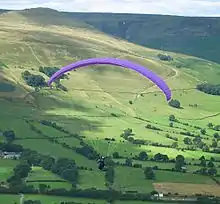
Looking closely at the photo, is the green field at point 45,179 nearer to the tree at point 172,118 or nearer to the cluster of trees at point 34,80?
the tree at point 172,118

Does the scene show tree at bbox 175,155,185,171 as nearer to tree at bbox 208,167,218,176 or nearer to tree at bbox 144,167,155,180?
tree at bbox 208,167,218,176

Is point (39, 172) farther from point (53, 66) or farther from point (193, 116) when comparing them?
point (53, 66)

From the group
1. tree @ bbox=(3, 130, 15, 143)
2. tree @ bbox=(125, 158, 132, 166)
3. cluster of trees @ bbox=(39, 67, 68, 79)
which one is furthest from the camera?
cluster of trees @ bbox=(39, 67, 68, 79)

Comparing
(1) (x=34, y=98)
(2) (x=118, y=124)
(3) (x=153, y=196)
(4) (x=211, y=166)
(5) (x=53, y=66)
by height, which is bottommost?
(3) (x=153, y=196)

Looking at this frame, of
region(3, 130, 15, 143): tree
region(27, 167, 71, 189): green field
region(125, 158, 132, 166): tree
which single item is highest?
region(3, 130, 15, 143): tree

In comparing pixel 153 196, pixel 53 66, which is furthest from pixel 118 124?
pixel 53 66

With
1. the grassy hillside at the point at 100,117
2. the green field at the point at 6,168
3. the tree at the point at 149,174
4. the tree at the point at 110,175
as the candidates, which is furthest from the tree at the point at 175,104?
the green field at the point at 6,168

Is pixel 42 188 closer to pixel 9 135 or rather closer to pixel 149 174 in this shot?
pixel 149 174

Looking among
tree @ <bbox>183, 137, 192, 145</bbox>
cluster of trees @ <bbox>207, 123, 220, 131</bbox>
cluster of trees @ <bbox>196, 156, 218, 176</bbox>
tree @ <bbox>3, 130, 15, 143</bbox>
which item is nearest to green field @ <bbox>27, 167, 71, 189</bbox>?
tree @ <bbox>3, 130, 15, 143</bbox>
